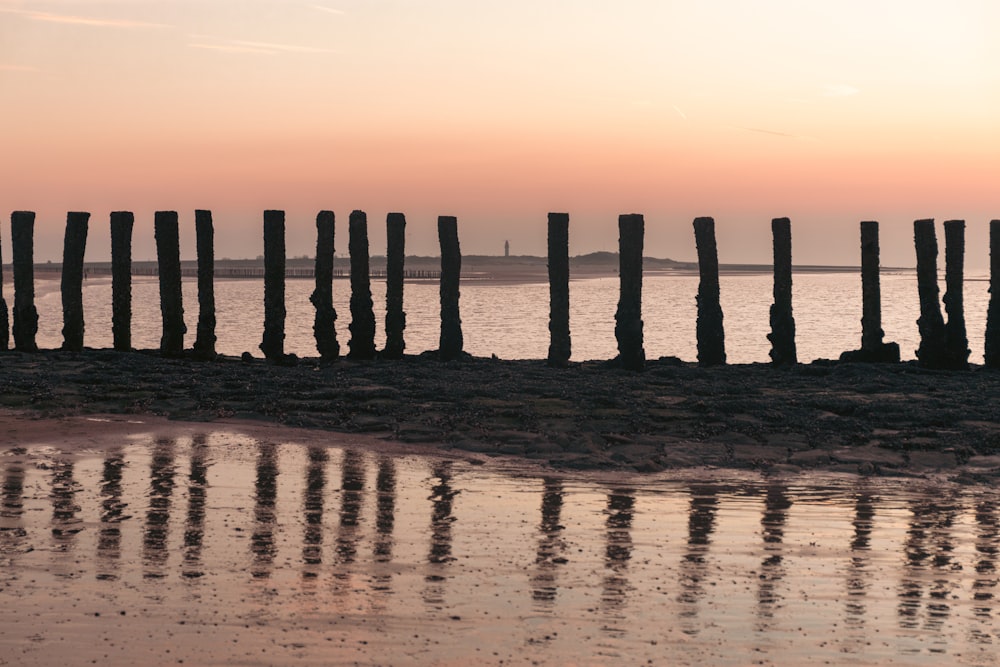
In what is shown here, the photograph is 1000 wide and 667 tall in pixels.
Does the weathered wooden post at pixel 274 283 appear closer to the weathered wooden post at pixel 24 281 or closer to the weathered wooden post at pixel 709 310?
the weathered wooden post at pixel 24 281

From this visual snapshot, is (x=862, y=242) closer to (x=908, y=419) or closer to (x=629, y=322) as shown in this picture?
(x=629, y=322)

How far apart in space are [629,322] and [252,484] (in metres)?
9.18

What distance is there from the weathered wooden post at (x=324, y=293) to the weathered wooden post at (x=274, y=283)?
517 millimetres

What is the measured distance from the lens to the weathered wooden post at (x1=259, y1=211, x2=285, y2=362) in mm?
18859

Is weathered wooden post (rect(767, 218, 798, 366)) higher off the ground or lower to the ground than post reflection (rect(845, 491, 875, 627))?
higher

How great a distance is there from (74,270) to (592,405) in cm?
948

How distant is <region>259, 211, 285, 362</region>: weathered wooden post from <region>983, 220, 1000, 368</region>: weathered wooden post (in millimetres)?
10438

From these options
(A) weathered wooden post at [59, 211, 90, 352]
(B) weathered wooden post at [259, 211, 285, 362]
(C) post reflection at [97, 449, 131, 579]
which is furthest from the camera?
(A) weathered wooden post at [59, 211, 90, 352]

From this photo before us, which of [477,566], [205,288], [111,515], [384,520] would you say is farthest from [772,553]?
[205,288]

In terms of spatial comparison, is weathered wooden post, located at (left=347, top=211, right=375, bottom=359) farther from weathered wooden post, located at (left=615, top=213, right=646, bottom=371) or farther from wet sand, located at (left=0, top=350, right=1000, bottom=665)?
weathered wooden post, located at (left=615, top=213, right=646, bottom=371)

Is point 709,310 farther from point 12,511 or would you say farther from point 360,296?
point 12,511

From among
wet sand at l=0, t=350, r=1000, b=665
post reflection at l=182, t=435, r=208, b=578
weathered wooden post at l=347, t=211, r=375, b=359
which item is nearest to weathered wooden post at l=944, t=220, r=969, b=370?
wet sand at l=0, t=350, r=1000, b=665

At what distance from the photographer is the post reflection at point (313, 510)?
24.1 ft

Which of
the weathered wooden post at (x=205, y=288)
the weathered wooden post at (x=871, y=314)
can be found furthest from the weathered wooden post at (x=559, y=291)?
the weathered wooden post at (x=205, y=288)
